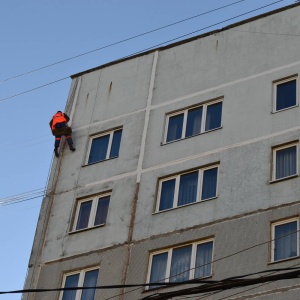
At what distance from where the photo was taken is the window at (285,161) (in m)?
26.2

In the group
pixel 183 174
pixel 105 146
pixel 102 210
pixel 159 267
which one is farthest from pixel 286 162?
pixel 105 146

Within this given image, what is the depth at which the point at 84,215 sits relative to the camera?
96.7 feet

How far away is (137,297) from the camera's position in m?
25.5

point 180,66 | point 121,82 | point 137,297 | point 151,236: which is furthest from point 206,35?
point 137,297

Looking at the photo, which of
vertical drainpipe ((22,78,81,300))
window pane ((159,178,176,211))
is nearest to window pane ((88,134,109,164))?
vertical drainpipe ((22,78,81,300))

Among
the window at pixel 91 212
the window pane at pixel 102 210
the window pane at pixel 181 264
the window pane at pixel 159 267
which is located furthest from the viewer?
the window at pixel 91 212

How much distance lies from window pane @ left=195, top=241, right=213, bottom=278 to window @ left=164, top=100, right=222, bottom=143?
187 inches

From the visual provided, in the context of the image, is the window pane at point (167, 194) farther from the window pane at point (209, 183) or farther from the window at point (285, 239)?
the window at point (285, 239)

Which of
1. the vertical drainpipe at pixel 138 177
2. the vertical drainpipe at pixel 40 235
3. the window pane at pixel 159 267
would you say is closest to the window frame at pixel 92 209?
the vertical drainpipe at pixel 40 235

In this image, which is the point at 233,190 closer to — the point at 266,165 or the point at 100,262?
the point at 266,165

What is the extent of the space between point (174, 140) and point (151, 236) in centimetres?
396

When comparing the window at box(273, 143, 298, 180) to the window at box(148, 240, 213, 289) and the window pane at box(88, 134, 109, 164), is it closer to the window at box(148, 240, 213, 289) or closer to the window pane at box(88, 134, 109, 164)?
the window at box(148, 240, 213, 289)

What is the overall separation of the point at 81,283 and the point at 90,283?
335 mm

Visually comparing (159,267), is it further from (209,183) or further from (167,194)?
(209,183)
